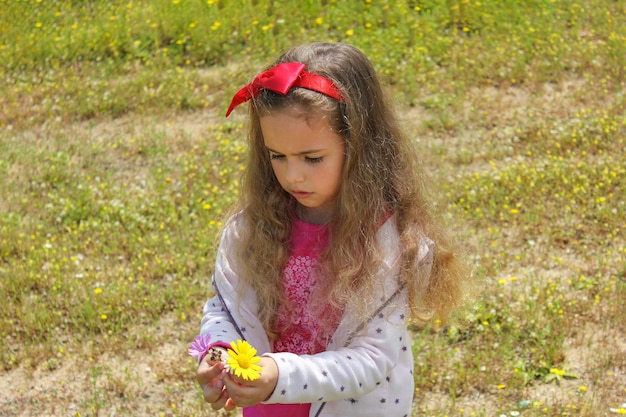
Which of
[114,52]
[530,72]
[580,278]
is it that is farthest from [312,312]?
[114,52]

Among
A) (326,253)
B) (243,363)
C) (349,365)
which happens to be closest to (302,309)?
(326,253)

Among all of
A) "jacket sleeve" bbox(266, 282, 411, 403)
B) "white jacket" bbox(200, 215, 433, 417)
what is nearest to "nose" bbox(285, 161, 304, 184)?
"white jacket" bbox(200, 215, 433, 417)

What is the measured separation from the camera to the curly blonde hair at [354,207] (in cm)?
237

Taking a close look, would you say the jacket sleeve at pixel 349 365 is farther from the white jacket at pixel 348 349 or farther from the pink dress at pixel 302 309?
the pink dress at pixel 302 309

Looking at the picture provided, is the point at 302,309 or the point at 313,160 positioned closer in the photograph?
the point at 313,160

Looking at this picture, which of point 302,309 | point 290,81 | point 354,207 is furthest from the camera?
point 302,309

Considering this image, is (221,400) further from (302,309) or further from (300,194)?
(300,194)

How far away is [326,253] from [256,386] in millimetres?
433

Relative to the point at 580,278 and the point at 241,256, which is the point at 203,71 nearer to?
the point at 580,278

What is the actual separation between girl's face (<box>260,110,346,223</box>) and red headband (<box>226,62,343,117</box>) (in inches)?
2.6

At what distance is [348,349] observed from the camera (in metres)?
2.35

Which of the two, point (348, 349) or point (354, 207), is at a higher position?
point (354, 207)

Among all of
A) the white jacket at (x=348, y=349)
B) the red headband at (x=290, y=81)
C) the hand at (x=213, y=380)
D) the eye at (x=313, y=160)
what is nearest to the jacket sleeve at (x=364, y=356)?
the white jacket at (x=348, y=349)

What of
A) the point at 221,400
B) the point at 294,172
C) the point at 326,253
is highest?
the point at 294,172
